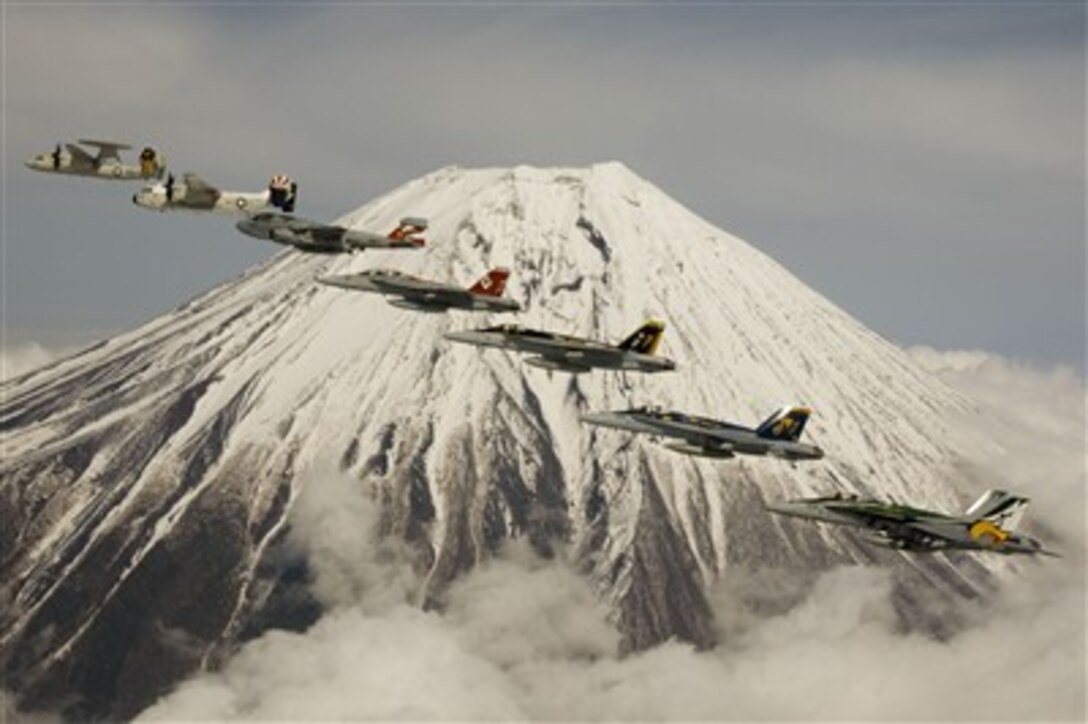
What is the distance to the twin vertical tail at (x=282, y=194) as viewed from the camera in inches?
7717

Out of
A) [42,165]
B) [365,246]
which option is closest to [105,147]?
[42,165]

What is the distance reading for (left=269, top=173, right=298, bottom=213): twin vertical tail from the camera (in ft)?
643

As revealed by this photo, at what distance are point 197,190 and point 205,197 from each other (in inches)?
46.2

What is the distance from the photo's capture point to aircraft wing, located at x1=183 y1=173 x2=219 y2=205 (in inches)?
7721

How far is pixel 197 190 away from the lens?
19650cm

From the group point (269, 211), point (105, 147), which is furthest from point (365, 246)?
point (105, 147)

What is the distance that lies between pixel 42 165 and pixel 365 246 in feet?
122

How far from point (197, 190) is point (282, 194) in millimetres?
9566

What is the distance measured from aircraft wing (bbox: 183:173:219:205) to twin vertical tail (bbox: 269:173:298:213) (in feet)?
21.7

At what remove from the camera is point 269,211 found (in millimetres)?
197625

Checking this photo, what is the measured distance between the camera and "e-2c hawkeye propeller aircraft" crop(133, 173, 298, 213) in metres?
196

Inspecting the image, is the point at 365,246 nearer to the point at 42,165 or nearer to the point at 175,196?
the point at 175,196

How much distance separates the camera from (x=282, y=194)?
196 metres

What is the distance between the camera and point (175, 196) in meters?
196
